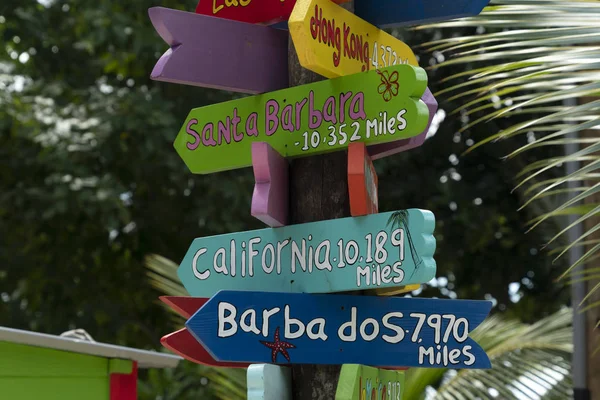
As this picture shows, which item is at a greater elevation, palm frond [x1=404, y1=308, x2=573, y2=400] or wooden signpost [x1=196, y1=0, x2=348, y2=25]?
wooden signpost [x1=196, y1=0, x2=348, y2=25]

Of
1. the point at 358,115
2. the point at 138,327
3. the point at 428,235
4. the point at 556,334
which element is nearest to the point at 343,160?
the point at 358,115

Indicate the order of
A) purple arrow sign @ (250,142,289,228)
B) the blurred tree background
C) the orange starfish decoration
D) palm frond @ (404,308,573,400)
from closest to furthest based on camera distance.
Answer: the orange starfish decoration < purple arrow sign @ (250,142,289,228) < palm frond @ (404,308,573,400) < the blurred tree background

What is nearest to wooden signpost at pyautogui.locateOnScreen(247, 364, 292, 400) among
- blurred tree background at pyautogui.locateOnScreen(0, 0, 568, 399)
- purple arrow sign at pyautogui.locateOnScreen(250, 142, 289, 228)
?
purple arrow sign at pyautogui.locateOnScreen(250, 142, 289, 228)

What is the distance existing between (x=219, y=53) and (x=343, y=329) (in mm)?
811

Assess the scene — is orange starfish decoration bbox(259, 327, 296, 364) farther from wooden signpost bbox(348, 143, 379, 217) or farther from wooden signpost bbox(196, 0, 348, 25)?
wooden signpost bbox(196, 0, 348, 25)

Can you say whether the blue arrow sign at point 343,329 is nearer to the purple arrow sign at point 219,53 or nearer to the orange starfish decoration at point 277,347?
the orange starfish decoration at point 277,347

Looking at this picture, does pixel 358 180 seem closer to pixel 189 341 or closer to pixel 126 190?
pixel 189 341

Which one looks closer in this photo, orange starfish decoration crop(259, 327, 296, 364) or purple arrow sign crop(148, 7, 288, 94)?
orange starfish decoration crop(259, 327, 296, 364)

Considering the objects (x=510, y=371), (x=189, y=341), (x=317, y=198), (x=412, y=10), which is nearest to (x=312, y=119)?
(x=317, y=198)

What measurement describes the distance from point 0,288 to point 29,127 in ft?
6.97

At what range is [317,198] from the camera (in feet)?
8.04

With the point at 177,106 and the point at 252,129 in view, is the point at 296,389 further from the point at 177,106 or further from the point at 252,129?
the point at 177,106

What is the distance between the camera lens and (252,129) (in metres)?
2.56

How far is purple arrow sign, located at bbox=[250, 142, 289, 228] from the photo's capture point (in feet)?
7.90
